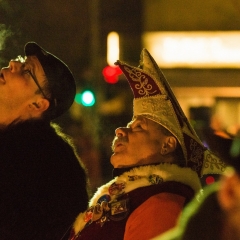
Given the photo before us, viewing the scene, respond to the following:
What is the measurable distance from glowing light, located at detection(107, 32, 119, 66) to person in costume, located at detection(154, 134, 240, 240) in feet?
36.9

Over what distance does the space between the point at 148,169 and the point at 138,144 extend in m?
0.16

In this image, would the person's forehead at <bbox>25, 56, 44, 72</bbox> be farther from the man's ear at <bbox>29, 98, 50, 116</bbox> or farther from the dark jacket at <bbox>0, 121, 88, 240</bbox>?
the dark jacket at <bbox>0, 121, 88, 240</bbox>

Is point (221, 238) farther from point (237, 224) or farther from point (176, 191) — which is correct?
point (176, 191)

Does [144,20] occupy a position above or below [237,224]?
below

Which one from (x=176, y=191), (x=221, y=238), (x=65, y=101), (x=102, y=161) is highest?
(x=221, y=238)

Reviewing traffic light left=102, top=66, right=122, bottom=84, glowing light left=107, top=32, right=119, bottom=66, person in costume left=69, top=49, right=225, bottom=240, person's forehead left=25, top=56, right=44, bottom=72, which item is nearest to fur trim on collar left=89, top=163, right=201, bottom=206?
person in costume left=69, top=49, right=225, bottom=240

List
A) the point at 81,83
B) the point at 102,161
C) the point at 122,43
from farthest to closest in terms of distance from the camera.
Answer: the point at 122,43 → the point at 81,83 → the point at 102,161

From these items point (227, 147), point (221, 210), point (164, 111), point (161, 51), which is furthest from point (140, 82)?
point (161, 51)

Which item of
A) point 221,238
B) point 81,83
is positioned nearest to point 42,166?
point 221,238

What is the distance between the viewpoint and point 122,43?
1441cm

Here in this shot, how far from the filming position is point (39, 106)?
10.6 ft

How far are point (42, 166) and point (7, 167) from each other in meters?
0.16

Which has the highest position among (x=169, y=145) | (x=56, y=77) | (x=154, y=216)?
(x=56, y=77)

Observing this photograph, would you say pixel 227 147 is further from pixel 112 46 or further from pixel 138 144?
pixel 112 46
